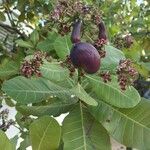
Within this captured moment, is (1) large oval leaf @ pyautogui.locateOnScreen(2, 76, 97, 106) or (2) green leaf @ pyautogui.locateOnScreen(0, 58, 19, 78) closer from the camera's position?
(1) large oval leaf @ pyautogui.locateOnScreen(2, 76, 97, 106)

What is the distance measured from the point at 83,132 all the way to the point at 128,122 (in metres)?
0.12

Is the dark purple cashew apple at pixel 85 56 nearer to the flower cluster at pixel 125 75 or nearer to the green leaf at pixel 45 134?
the flower cluster at pixel 125 75

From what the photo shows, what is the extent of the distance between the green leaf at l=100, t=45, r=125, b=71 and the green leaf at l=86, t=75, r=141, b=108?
0.10ft

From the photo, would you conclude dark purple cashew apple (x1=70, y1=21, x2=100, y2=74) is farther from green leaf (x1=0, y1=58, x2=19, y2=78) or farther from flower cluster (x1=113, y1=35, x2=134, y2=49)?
green leaf (x1=0, y1=58, x2=19, y2=78)

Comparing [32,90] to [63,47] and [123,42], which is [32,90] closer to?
[63,47]

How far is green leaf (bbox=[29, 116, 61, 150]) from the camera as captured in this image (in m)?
1.15

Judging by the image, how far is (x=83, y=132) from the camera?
1.22 meters

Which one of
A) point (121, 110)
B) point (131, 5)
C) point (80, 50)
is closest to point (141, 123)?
point (121, 110)

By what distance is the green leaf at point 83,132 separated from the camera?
1.18 m

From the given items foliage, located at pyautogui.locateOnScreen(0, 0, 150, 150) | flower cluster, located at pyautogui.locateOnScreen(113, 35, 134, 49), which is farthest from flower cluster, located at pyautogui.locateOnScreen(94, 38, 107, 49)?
flower cluster, located at pyautogui.locateOnScreen(113, 35, 134, 49)

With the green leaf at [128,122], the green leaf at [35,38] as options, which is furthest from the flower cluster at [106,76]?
the green leaf at [35,38]

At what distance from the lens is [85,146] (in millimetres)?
1177

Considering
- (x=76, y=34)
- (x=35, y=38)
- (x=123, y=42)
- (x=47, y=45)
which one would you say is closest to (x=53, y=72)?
(x=76, y=34)

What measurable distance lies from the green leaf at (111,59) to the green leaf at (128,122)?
107mm
